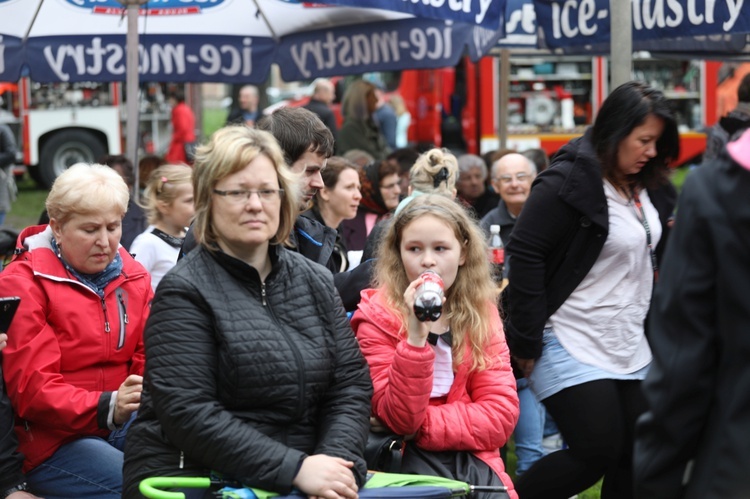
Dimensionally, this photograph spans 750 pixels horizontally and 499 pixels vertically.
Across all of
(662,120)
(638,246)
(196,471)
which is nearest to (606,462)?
(638,246)

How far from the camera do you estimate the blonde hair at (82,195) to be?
419cm

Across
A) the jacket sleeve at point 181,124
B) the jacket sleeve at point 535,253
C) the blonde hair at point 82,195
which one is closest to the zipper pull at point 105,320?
the blonde hair at point 82,195

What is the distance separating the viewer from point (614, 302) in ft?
14.3

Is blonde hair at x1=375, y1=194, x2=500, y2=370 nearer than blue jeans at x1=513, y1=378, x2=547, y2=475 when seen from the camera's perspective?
Yes

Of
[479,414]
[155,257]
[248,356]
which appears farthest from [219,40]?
[248,356]

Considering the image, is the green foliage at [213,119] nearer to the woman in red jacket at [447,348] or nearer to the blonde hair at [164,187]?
the blonde hair at [164,187]

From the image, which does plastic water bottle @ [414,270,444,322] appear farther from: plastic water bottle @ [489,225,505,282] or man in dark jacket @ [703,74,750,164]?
man in dark jacket @ [703,74,750,164]

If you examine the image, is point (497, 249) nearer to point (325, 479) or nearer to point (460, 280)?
point (460, 280)

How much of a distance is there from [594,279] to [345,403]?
134 centimetres

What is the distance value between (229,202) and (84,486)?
1.38 meters

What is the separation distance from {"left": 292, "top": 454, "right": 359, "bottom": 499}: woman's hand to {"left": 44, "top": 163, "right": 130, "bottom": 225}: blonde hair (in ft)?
4.78

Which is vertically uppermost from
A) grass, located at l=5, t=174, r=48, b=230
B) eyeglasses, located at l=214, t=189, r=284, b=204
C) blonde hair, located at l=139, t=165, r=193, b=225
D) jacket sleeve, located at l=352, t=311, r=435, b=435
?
eyeglasses, located at l=214, t=189, r=284, b=204

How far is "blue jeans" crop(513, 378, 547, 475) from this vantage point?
19.6ft

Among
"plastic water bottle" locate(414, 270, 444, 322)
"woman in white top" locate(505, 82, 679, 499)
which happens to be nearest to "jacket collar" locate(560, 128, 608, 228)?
"woman in white top" locate(505, 82, 679, 499)
